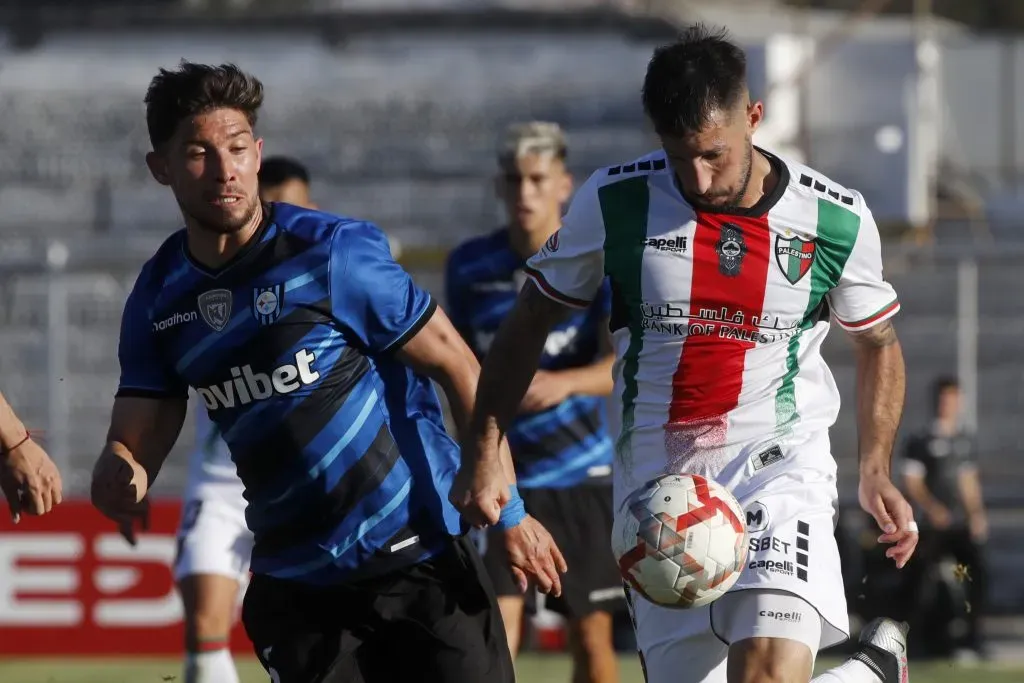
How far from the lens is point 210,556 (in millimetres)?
7004

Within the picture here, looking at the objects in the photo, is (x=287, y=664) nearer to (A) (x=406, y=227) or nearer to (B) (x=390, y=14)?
(A) (x=406, y=227)

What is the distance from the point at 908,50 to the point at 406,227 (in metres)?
5.43

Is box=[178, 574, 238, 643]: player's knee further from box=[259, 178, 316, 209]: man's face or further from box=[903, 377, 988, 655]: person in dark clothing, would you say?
box=[903, 377, 988, 655]: person in dark clothing

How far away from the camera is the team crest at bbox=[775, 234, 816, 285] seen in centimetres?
480

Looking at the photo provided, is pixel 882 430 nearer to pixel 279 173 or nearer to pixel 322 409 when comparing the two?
pixel 322 409

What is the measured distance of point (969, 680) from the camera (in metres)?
10.2

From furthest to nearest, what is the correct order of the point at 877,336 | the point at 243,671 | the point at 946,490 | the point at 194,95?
1. the point at 946,490
2. the point at 243,671
3. the point at 877,336
4. the point at 194,95

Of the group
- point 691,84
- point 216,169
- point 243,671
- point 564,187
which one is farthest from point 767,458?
point 243,671

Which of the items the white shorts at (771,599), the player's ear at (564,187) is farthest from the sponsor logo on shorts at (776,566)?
the player's ear at (564,187)

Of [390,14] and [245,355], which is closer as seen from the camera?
[245,355]

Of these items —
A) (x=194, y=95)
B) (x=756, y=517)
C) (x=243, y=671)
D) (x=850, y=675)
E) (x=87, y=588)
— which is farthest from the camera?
(x=87, y=588)

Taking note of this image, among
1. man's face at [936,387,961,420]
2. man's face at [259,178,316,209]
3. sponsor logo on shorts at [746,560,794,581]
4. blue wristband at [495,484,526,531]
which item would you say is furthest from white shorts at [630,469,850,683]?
man's face at [936,387,961,420]

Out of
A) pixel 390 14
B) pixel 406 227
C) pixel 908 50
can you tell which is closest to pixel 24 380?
pixel 406 227

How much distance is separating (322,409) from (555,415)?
2.70m
